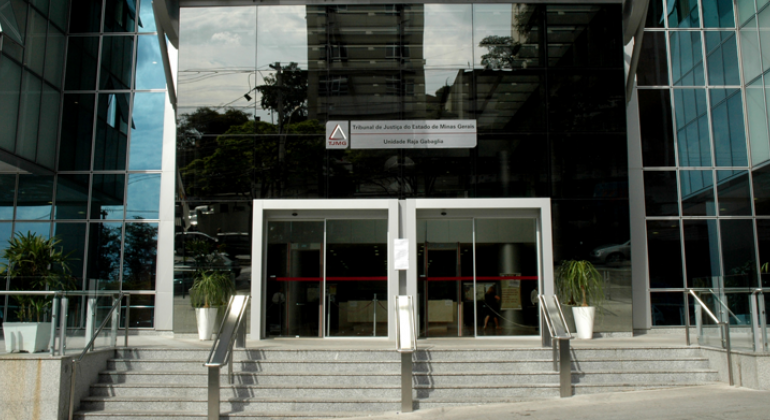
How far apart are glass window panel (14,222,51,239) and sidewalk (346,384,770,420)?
31.9 feet

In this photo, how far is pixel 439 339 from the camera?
11047 mm

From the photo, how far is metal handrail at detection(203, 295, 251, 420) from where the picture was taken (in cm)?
729

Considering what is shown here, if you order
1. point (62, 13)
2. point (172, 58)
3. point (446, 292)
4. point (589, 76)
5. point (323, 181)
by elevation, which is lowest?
point (446, 292)

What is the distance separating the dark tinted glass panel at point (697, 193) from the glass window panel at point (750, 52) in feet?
7.89

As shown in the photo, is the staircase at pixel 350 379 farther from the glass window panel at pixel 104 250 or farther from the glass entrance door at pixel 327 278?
the glass window panel at pixel 104 250

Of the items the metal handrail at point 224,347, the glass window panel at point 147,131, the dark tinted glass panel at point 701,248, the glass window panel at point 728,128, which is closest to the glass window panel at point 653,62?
the glass window panel at point 728,128

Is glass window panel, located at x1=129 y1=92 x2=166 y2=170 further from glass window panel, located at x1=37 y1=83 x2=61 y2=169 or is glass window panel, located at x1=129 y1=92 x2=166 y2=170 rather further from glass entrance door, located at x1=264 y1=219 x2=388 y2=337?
glass entrance door, located at x1=264 y1=219 x2=388 y2=337

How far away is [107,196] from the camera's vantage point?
13.5 m

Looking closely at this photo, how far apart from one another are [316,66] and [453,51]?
2.83m

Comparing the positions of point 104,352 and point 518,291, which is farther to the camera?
point 518,291

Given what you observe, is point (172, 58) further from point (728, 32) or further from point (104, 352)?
point (728, 32)

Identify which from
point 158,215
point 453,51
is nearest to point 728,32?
point 453,51

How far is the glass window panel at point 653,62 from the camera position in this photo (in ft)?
44.1

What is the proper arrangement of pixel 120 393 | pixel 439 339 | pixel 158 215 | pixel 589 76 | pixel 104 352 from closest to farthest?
pixel 120 393, pixel 104 352, pixel 439 339, pixel 589 76, pixel 158 215
